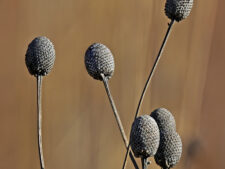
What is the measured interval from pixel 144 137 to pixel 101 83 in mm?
665

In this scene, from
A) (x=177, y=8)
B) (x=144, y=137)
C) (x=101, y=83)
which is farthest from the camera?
(x=101, y=83)

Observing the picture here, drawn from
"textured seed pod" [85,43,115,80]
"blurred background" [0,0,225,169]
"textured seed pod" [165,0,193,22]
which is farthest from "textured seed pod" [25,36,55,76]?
"blurred background" [0,0,225,169]

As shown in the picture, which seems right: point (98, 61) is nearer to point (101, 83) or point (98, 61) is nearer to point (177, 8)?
point (177, 8)

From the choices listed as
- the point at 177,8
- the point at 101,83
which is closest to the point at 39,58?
the point at 177,8

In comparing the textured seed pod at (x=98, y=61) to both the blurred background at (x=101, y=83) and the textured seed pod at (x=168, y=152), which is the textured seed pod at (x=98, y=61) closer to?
the textured seed pod at (x=168, y=152)

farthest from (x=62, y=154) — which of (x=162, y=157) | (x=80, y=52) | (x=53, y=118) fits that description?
(x=162, y=157)

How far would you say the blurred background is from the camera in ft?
3.71

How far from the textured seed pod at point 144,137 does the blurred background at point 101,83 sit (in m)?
0.59

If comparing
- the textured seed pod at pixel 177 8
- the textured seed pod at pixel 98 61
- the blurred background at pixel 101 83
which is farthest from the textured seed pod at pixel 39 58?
the blurred background at pixel 101 83

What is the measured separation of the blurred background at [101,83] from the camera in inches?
44.5

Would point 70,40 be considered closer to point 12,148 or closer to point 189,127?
point 12,148

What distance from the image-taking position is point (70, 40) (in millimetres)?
1189

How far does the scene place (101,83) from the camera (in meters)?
1.23

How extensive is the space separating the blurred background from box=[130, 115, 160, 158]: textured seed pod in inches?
23.3
